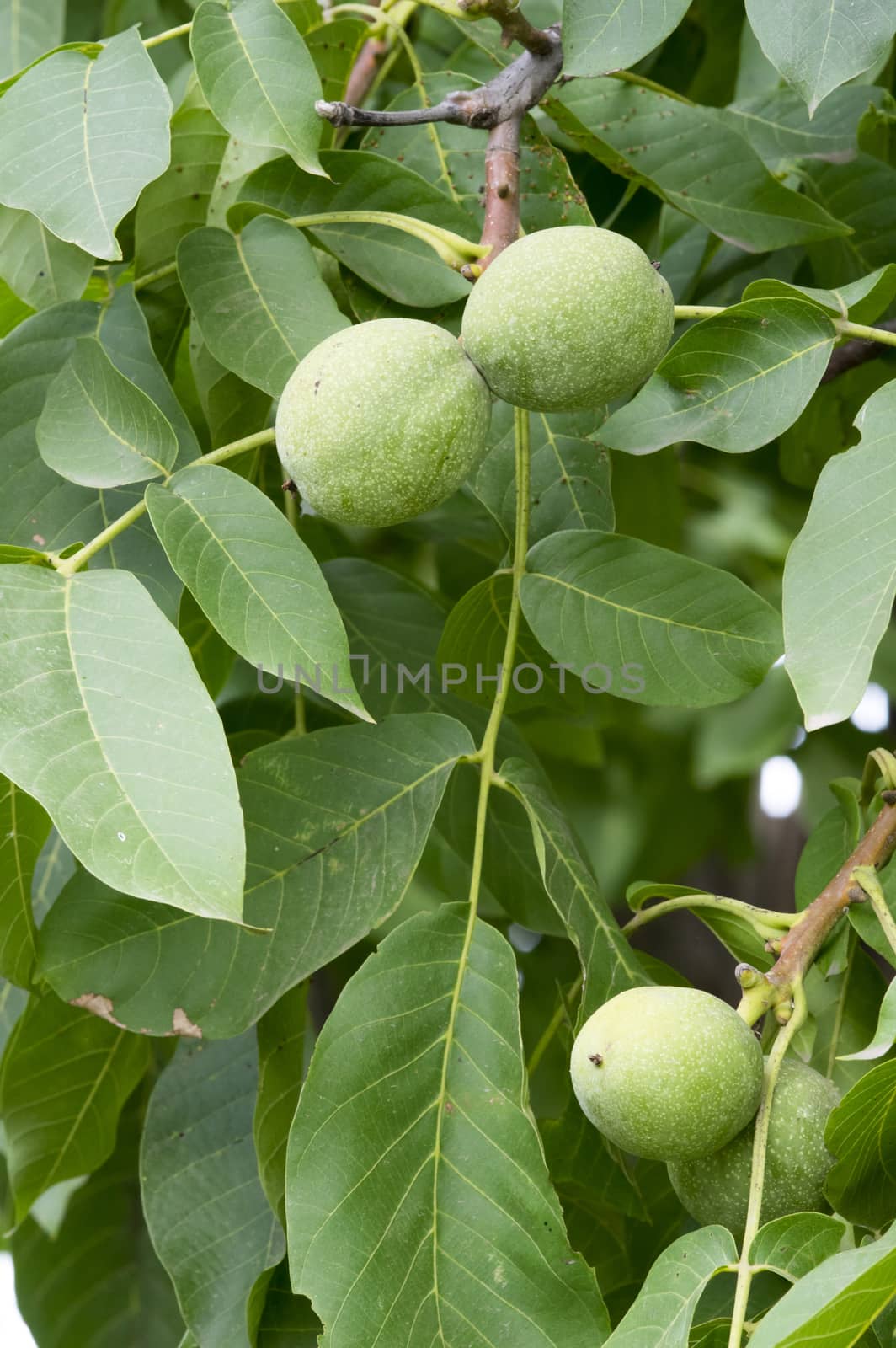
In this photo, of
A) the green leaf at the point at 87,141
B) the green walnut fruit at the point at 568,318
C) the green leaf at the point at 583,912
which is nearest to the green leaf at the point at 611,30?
the green walnut fruit at the point at 568,318

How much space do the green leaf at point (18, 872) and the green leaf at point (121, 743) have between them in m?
0.11

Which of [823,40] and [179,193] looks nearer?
[823,40]

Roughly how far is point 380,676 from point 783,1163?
1.87 ft

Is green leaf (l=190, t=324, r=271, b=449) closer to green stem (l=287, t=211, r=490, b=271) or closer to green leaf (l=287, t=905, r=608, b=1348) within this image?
green stem (l=287, t=211, r=490, b=271)

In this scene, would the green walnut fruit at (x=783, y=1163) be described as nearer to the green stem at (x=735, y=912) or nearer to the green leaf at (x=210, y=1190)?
the green stem at (x=735, y=912)

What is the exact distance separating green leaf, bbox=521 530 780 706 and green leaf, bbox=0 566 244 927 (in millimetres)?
290

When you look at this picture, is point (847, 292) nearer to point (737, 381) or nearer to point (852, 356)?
point (737, 381)

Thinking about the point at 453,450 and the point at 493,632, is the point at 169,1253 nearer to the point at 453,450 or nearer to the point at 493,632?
the point at 493,632

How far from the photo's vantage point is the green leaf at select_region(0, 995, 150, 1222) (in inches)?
41.7

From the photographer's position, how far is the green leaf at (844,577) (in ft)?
2.21

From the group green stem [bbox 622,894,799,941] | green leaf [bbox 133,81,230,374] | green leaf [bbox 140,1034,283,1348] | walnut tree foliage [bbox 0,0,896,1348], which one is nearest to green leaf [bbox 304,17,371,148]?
walnut tree foliage [bbox 0,0,896,1348]

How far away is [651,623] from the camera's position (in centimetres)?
90

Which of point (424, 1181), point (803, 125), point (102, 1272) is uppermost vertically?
point (803, 125)

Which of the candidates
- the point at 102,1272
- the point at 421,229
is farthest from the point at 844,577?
the point at 102,1272
